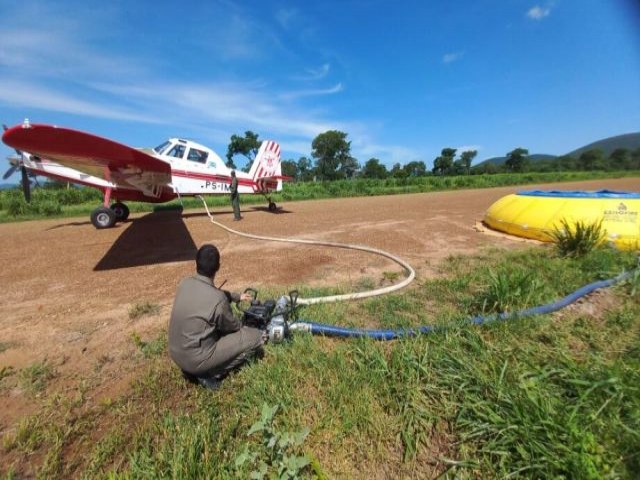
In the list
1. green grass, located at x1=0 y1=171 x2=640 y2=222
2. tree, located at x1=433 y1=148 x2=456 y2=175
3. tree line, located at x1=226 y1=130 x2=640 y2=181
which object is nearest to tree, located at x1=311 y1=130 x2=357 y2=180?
tree line, located at x1=226 y1=130 x2=640 y2=181

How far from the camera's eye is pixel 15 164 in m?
9.59

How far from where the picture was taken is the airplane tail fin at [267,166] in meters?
14.2

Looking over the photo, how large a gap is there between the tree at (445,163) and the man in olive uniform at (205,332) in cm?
8961

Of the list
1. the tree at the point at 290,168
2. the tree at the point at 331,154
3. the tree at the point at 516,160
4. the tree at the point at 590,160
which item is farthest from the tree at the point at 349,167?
the tree at the point at 590,160

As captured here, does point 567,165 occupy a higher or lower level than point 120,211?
higher

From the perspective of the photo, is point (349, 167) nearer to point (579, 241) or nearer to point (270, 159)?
point (270, 159)

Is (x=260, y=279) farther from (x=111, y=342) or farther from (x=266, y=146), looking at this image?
(x=266, y=146)

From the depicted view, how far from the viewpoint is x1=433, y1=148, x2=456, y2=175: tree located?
82438 mm

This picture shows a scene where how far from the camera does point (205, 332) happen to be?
2.25m

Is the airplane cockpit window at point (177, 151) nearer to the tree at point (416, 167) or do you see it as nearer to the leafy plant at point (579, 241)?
the leafy plant at point (579, 241)

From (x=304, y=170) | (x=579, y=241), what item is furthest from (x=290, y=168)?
(x=579, y=241)

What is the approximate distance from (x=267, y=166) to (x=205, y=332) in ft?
44.6

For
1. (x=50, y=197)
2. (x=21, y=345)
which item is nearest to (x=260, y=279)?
(x=21, y=345)

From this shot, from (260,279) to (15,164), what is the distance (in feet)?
36.4
